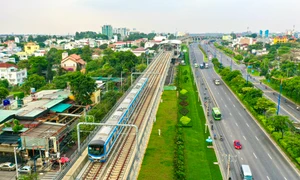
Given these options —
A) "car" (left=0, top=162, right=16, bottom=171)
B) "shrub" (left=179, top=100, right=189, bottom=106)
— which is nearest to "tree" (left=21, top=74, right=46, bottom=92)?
"shrub" (left=179, top=100, right=189, bottom=106)

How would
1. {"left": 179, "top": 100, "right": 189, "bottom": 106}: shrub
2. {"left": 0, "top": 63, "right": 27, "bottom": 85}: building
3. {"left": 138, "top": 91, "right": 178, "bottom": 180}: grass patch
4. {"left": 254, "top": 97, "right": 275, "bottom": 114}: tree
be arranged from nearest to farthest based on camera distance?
{"left": 138, "top": 91, "right": 178, "bottom": 180}: grass patch
{"left": 254, "top": 97, "right": 275, "bottom": 114}: tree
{"left": 179, "top": 100, "right": 189, "bottom": 106}: shrub
{"left": 0, "top": 63, "right": 27, "bottom": 85}: building

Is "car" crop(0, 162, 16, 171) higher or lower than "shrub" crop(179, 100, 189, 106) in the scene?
lower

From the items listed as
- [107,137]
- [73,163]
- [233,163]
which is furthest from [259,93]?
[73,163]

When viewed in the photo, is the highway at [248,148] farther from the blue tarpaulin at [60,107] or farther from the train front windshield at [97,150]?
the blue tarpaulin at [60,107]

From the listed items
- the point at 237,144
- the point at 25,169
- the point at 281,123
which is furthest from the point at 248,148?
the point at 25,169

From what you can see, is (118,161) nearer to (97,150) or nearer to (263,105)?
(97,150)

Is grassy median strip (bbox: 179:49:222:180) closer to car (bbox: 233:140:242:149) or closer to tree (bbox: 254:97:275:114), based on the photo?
car (bbox: 233:140:242:149)

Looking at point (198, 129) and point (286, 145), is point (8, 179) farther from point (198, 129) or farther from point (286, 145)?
point (286, 145)
